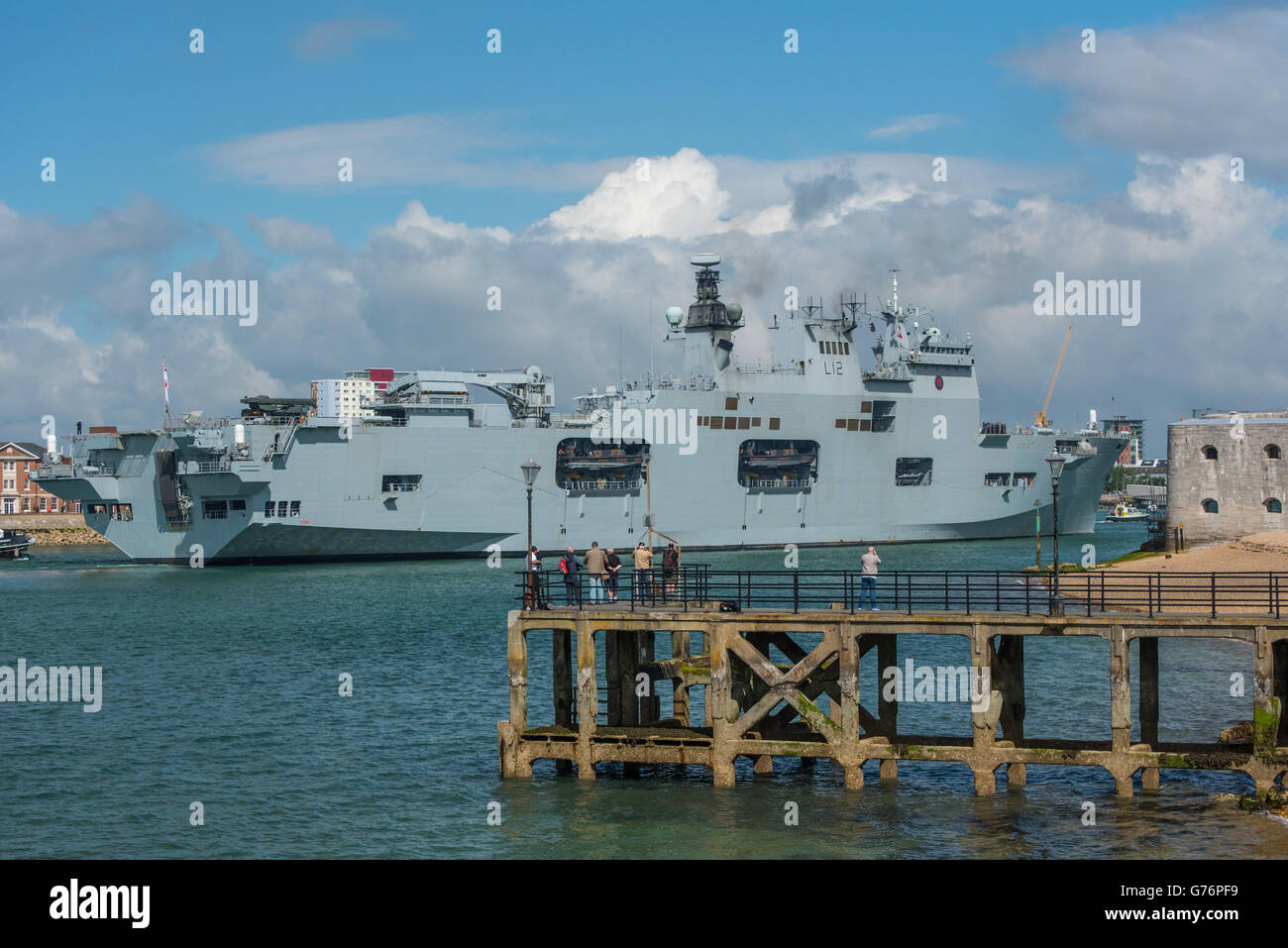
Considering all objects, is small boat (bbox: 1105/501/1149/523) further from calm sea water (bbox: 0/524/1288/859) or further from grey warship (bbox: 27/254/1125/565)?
calm sea water (bbox: 0/524/1288/859)

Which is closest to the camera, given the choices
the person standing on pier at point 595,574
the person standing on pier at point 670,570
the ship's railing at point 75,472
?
the person standing on pier at point 670,570

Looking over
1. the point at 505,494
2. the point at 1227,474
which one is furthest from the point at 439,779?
the point at 505,494

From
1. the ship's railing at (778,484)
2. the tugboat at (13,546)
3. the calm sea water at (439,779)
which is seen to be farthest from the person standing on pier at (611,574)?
the tugboat at (13,546)

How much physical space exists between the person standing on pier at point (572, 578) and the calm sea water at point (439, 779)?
10.7 feet

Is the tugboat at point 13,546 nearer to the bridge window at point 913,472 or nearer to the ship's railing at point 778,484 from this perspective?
the ship's railing at point 778,484

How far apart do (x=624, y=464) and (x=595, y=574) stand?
60852 mm

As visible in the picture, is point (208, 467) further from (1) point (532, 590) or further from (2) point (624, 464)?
(1) point (532, 590)

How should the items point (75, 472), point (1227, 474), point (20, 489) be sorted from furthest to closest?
point (20, 489), point (75, 472), point (1227, 474)

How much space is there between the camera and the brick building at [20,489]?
150250mm

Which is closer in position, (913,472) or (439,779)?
(439,779)

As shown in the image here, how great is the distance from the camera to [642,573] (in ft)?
82.6
